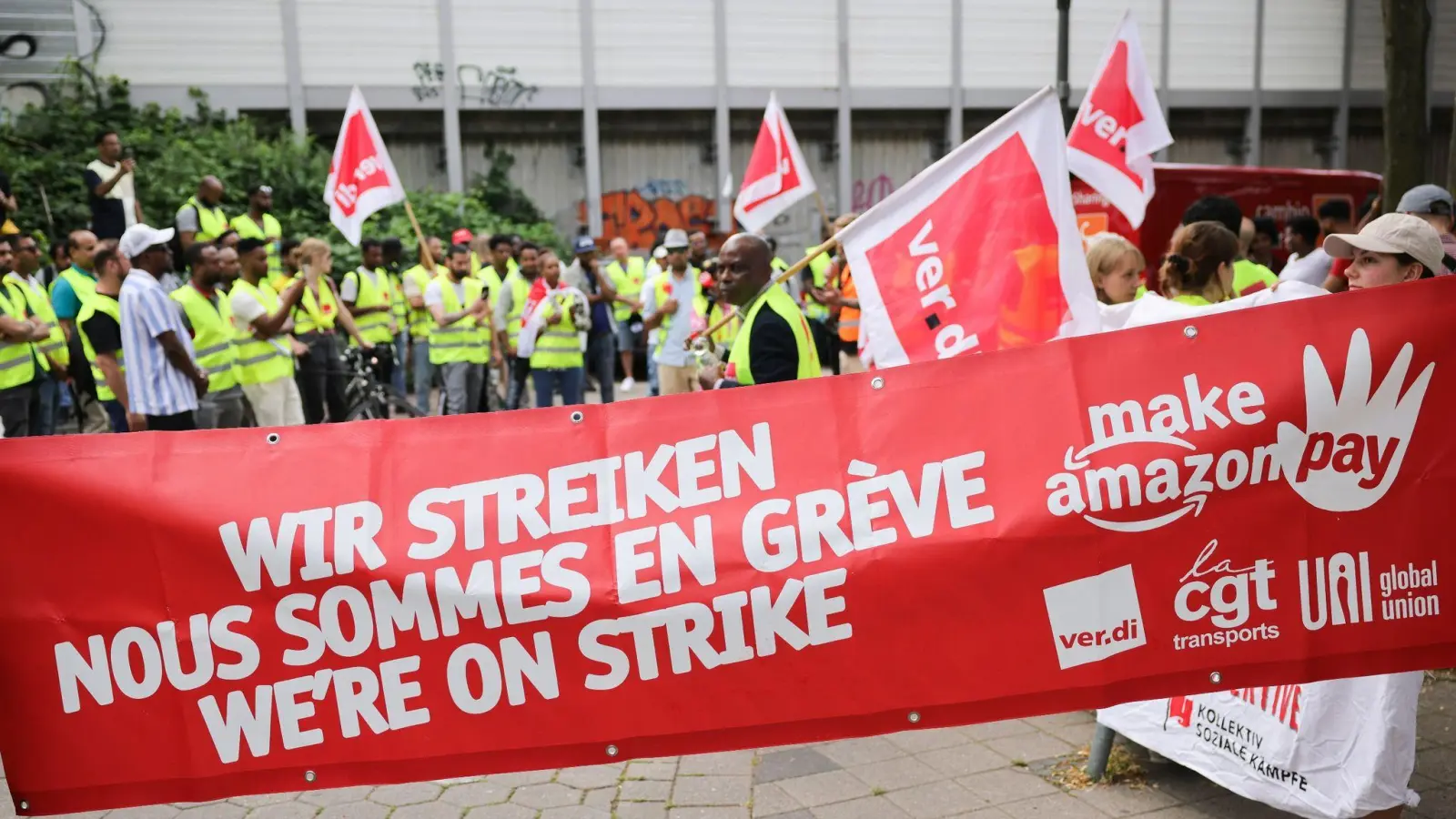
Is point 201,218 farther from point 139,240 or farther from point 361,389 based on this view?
point 139,240

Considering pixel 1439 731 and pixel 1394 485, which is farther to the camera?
pixel 1439 731

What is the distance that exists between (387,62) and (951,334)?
20825 millimetres

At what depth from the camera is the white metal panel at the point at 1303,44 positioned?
27625 mm

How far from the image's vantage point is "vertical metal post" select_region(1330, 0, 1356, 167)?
28062 mm

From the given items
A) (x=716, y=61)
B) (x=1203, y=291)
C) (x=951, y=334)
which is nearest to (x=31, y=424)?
(x=951, y=334)

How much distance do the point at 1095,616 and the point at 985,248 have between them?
1.78 metres

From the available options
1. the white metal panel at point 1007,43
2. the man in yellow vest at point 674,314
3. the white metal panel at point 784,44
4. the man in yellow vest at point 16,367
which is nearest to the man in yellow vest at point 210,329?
the man in yellow vest at point 16,367

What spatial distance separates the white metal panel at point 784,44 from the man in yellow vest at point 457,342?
46.3 ft

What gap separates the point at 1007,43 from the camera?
26438 millimetres

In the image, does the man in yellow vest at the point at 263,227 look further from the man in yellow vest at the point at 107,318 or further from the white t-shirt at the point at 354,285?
the man in yellow vest at the point at 107,318

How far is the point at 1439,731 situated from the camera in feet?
15.8

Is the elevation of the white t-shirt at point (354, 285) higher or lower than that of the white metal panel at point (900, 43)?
lower

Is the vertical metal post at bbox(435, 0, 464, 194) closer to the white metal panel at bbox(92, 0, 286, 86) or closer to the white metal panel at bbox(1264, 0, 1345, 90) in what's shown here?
the white metal panel at bbox(92, 0, 286, 86)

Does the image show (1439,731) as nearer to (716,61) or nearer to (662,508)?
(662,508)
